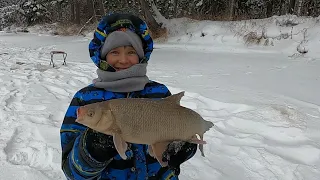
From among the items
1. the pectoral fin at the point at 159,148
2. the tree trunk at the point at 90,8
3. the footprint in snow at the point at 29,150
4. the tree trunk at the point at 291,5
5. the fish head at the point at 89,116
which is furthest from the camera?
the tree trunk at the point at 90,8

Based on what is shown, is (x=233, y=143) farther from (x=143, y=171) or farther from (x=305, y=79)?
(x=305, y=79)

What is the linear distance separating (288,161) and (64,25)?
21514 millimetres

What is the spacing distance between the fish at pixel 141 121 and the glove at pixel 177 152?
4cm

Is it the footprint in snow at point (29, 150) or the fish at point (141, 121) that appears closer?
the fish at point (141, 121)

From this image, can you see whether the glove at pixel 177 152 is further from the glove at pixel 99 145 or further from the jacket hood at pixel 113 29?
the jacket hood at pixel 113 29

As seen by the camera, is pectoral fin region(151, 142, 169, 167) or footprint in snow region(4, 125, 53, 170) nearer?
pectoral fin region(151, 142, 169, 167)

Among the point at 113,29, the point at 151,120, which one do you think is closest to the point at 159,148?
the point at 151,120

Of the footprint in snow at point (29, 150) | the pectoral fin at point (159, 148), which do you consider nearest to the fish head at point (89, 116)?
the pectoral fin at point (159, 148)

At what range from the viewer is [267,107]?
4508 millimetres

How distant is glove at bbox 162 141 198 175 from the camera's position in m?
1.51

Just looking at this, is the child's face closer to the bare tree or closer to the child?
the child

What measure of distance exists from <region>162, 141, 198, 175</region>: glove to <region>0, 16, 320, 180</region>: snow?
1318 mm

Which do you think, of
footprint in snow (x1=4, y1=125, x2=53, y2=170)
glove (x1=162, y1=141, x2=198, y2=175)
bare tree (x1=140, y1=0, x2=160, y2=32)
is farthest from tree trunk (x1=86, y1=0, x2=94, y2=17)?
glove (x1=162, y1=141, x2=198, y2=175)

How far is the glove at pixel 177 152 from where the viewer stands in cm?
151
